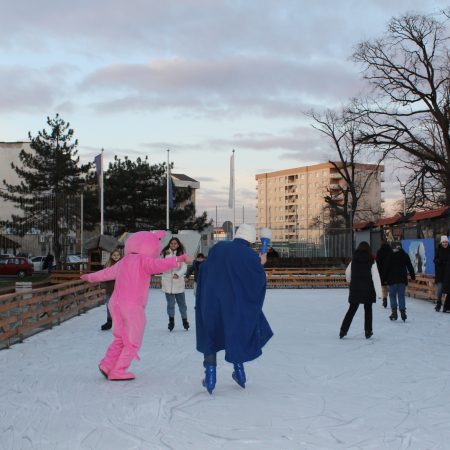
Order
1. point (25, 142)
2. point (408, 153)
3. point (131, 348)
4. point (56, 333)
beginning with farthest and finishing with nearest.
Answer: point (25, 142) → point (408, 153) → point (56, 333) → point (131, 348)

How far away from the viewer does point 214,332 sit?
651 centimetres

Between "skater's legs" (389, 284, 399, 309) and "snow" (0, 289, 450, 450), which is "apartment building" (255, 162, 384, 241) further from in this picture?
"snow" (0, 289, 450, 450)

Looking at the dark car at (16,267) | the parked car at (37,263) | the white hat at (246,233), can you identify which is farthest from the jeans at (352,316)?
the parked car at (37,263)

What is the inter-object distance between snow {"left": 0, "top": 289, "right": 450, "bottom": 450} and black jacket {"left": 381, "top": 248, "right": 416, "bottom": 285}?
8.25 ft

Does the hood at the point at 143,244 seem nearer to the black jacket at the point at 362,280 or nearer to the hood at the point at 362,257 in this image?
the black jacket at the point at 362,280

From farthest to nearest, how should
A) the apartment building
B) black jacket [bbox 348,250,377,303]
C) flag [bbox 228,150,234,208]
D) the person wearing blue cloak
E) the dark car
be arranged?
the apartment building, the dark car, flag [bbox 228,150,234,208], black jacket [bbox 348,250,377,303], the person wearing blue cloak

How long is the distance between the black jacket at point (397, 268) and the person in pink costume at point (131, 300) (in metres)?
7.14

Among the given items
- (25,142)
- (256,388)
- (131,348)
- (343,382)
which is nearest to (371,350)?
(343,382)

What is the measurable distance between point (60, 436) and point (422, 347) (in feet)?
21.0

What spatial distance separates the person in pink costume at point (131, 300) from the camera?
279 inches

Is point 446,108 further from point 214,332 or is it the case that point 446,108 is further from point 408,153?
point 214,332

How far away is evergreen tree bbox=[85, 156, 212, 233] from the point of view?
49.2 m

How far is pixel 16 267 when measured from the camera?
42438 millimetres

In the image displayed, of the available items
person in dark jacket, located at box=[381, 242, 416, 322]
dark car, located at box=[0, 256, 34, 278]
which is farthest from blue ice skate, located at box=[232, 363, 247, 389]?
dark car, located at box=[0, 256, 34, 278]
